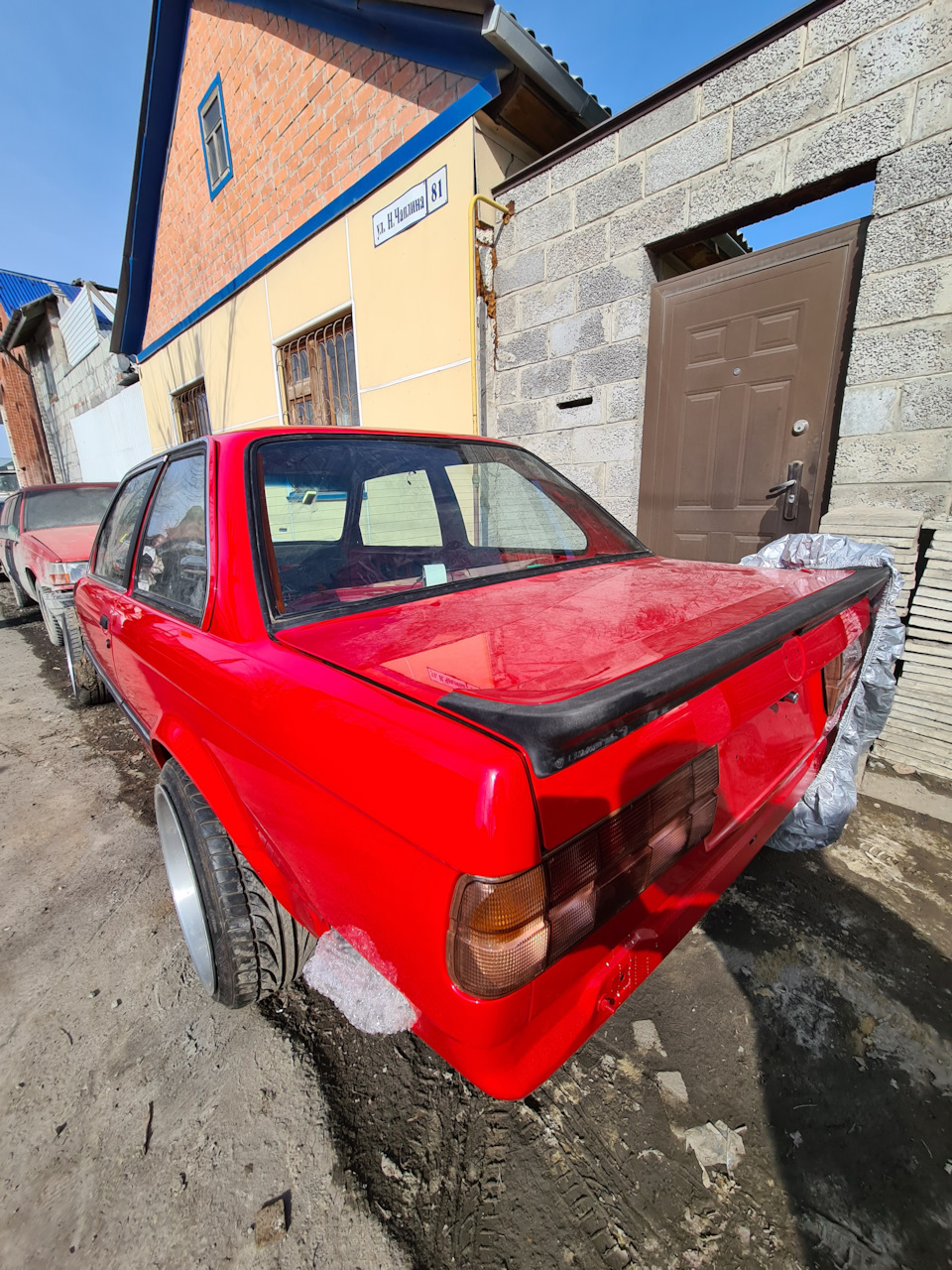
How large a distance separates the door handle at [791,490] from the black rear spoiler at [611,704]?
8.71 feet

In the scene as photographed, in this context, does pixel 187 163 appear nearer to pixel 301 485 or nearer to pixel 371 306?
pixel 371 306

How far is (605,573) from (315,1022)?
1664 mm

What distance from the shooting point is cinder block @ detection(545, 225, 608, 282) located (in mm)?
4000

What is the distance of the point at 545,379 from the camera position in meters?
4.48

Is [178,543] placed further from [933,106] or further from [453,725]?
[933,106]

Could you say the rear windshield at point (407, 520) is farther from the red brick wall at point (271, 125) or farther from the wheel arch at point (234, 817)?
the red brick wall at point (271, 125)

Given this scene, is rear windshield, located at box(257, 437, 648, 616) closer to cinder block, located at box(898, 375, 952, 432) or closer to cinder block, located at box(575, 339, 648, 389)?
→ cinder block, located at box(898, 375, 952, 432)

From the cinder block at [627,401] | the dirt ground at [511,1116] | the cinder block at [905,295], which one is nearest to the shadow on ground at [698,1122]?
the dirt ground at [511,1116]

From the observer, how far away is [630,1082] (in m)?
1.48

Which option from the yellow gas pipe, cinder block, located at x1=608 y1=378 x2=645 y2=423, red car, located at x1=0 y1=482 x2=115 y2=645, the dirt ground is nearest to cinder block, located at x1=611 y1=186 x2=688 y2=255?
Result: cinder block, located at x1=608 y1=378 x2=645 y2=423

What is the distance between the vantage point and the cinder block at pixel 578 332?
412 cm

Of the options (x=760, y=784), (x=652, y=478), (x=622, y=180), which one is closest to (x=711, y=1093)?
(x=760, y=784)

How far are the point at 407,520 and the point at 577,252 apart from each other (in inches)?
123

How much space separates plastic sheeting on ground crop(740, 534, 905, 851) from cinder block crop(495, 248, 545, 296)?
3.25 metres
